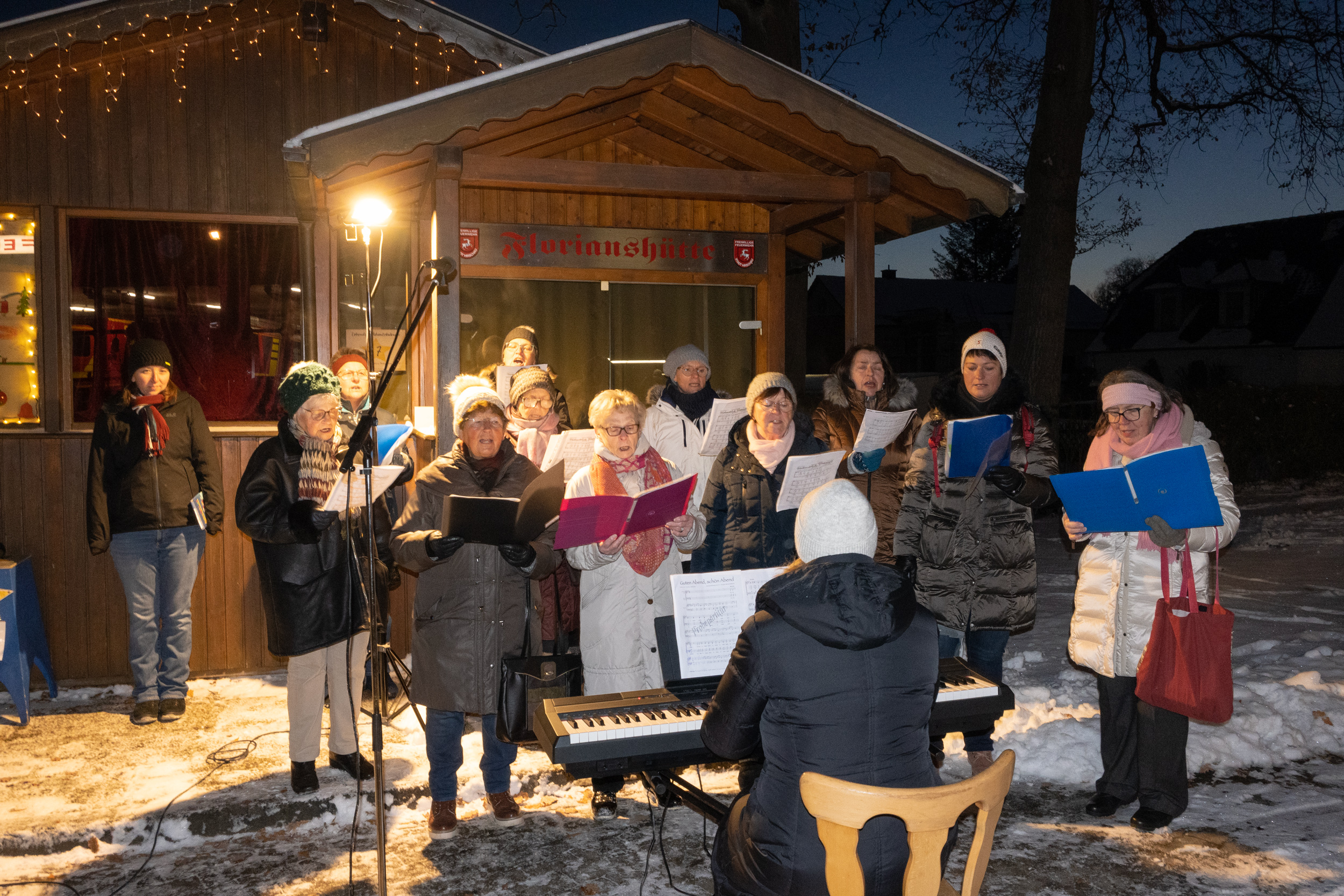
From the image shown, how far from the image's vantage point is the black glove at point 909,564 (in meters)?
4.41

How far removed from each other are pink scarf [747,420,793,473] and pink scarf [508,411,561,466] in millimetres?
1189

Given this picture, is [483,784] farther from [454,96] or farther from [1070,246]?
[1070,246]

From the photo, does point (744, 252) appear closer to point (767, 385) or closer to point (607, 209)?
point (607, 209)

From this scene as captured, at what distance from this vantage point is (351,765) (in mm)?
4672

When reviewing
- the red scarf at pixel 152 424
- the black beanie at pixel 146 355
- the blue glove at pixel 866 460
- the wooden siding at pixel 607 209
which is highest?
the wooden siding at pixel 607 209

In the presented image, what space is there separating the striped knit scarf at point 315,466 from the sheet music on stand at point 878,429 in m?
2.50

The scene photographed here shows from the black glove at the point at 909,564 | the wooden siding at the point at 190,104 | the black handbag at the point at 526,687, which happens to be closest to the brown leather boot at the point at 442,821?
the black handbag at the point at 526,687

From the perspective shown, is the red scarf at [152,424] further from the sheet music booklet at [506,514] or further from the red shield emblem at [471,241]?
the sheet music booklet at [506,514]

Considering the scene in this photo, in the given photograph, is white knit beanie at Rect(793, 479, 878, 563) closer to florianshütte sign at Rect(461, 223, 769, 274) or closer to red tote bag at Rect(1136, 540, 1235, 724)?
red tote bag at Rect(1136, 540, 1235, 724)

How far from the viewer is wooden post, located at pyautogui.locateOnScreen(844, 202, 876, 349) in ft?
20.2

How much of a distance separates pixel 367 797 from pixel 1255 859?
398 cm

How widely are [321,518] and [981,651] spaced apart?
10.5 feet

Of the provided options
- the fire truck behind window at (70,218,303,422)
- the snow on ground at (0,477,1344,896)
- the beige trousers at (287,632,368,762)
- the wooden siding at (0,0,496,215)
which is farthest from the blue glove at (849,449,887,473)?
the wooden siding at (0,0,496,215)

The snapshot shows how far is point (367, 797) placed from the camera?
14.8 feet
